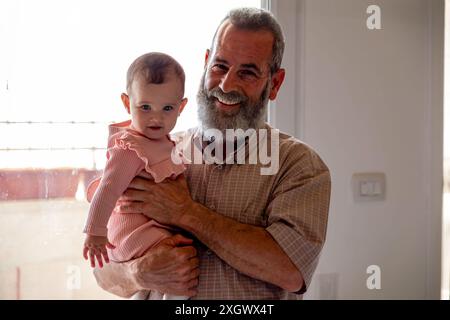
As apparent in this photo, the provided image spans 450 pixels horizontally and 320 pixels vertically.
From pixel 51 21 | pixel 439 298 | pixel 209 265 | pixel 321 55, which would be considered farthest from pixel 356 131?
pixel 51 21

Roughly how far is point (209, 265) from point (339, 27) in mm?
1041

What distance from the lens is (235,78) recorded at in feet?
3.81

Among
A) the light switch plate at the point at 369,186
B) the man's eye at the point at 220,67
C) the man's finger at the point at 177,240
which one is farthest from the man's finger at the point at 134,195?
the light switch plate at the point at 369,186

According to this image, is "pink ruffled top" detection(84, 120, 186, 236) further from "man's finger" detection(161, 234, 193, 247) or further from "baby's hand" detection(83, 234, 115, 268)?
"man's finger" detection(161, 234, 193, 247)

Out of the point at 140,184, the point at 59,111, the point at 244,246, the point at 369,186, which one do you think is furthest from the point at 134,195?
the point at 369,186

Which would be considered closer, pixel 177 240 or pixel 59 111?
pixel 177 240

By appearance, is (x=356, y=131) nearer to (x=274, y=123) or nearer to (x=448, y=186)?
(x=274, y=123)

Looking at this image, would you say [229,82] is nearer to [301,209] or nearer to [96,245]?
[301,209]

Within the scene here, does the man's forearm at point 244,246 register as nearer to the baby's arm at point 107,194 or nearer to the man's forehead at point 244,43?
the baby's arm at point 107,194

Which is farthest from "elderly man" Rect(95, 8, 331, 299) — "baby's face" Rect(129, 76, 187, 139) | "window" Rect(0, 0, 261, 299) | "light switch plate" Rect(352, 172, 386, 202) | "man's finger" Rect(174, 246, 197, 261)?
"light switch plate" Rect(352, 172, 386, 202)

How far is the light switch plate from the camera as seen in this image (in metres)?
1.85

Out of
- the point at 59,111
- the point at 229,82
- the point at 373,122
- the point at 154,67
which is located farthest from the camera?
the point at 373,122

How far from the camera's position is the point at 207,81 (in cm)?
118

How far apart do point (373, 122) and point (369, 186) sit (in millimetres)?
229
